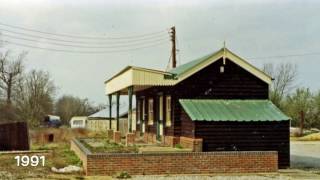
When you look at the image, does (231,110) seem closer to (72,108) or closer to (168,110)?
(168,110)

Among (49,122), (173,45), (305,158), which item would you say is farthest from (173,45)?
(49,122)

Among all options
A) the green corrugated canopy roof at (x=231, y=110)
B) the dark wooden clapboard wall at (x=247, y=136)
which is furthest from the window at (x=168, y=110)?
the dark wooden clapboard wall at (x=247, y=136)

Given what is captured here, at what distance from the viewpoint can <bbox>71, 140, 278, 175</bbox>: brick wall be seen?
1866 cm

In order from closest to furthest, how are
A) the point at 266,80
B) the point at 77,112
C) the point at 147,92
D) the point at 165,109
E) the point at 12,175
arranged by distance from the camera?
the point at 12,175 < the point at 266,80 < the point at 165,109 < the point at 147,92 < the point at 77,112

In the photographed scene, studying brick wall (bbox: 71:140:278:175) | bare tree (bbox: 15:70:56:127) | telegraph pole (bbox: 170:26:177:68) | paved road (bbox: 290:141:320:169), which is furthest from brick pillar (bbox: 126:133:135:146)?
bare tree (bbox: 15:70:56:127)

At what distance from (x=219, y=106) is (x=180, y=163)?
16.5 ft

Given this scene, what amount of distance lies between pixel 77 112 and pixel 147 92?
2904 inches

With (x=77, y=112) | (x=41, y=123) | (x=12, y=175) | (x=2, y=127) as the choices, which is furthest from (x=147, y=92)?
(x=77, y=112)

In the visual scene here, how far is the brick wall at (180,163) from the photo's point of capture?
18.7 meters

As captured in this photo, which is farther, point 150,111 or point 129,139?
point 150,111

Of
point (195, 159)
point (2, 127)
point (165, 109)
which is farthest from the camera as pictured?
point (2, 127)

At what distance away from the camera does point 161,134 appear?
27.5 m

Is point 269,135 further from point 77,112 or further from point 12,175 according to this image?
point 77,112

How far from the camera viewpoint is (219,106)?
23641 mm
